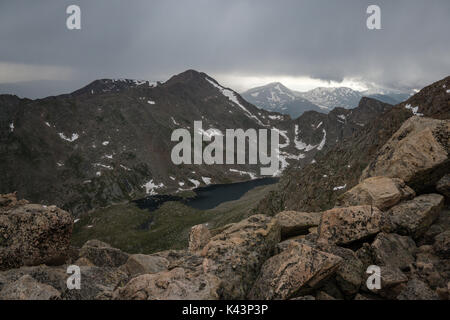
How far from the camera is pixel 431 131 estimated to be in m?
14.3

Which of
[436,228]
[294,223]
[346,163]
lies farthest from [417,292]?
[346,163]

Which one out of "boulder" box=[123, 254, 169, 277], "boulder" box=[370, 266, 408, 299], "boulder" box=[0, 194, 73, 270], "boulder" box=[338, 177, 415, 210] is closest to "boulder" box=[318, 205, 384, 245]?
"boulder" box=[338, 177, 415, 210]

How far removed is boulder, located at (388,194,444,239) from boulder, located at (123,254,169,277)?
1308 centimetres

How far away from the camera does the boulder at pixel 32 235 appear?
13.7 meters

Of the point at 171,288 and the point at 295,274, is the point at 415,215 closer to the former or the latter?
the point at 295,274

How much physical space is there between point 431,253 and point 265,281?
715 centimetres

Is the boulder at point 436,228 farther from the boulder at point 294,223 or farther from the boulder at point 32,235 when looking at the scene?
the boulder at point 32,235

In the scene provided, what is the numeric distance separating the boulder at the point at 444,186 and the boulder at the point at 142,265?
16.0 meters

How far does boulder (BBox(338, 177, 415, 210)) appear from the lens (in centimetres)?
1321

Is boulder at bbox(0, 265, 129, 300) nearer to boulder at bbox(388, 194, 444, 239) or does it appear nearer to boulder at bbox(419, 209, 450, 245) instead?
boulder at bbox(388, 194, 444, 239)

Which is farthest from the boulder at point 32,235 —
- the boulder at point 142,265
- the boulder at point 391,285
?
the boulder at point 391,285

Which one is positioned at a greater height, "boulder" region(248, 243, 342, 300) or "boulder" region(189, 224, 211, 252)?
"boulder" region(248, 243, 342, 300)
